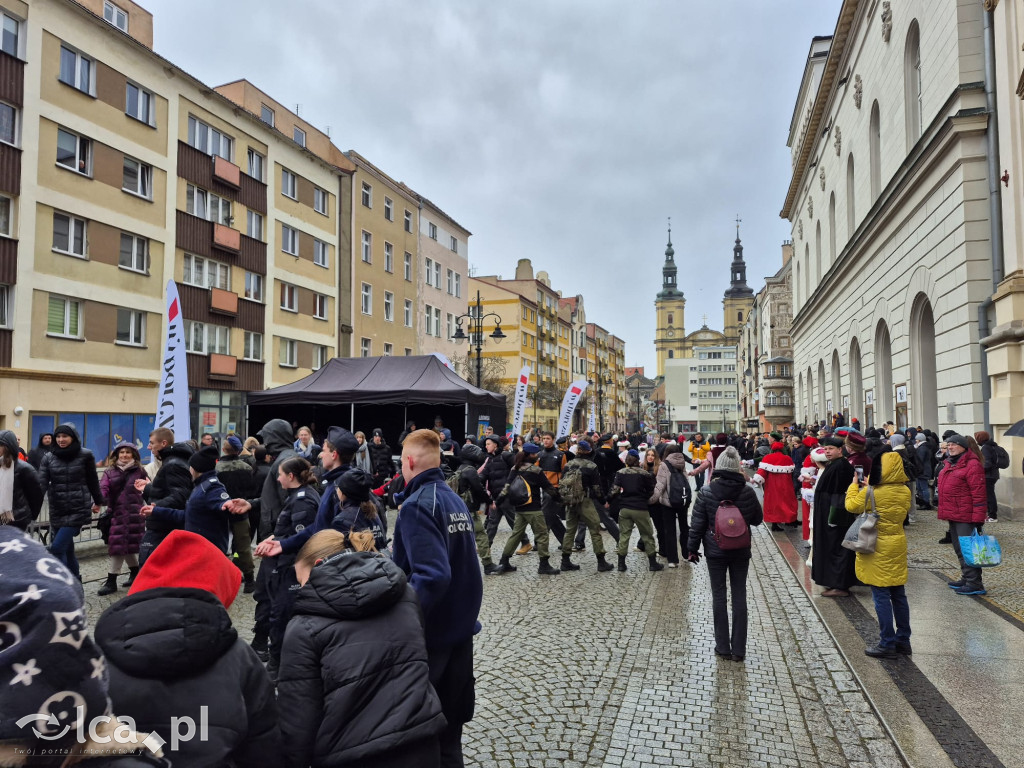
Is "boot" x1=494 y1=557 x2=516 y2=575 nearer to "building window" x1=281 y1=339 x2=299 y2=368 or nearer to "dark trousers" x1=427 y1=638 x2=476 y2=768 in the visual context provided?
"dark trousers" x1=427 y1=638 x2=476 y2=768

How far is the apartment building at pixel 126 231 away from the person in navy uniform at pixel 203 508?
53.6 feet

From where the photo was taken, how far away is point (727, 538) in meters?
5.95

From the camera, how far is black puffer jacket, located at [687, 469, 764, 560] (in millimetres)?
6047

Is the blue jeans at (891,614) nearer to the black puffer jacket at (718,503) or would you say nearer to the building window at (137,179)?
the black puffer jacket at (718,503)

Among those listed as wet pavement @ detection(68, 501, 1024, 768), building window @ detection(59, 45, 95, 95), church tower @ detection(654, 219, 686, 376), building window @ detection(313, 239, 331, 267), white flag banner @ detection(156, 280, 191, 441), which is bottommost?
wet pavement @ detection(68, 501, 1024, 768)

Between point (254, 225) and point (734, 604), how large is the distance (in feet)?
92.7

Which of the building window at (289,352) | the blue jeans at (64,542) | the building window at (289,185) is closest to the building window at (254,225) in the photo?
the building window at (289,185)

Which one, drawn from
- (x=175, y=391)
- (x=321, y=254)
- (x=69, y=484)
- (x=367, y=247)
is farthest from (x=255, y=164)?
(x=69, y=484)

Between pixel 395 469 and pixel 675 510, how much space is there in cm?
744

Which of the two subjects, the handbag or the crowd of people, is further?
the handbag

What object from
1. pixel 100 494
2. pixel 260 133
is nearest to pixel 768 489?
pixel 100 494

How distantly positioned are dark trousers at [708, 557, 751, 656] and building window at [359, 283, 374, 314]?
108ft

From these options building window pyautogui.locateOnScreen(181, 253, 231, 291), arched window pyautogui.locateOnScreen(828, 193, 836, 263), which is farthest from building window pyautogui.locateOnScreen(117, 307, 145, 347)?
arched window pyautogui.locateOnScreen(828, 193, 836, 263)

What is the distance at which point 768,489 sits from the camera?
1388cm
